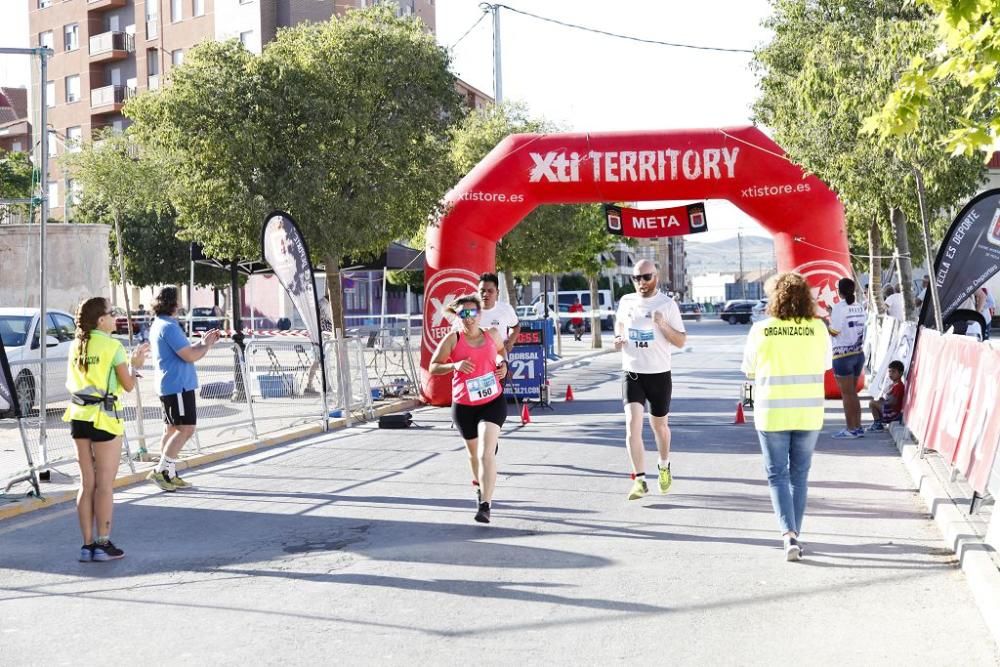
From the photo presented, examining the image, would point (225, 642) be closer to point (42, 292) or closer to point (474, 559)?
point (474, 559)

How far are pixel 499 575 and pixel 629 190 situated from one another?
1200cm

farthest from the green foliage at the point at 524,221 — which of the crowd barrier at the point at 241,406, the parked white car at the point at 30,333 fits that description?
the parked white car at the point at 30,333

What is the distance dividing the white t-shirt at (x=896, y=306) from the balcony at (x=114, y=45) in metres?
47.6

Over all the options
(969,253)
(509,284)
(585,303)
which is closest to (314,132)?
(969,253)

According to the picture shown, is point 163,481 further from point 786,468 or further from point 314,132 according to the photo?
point 314,132

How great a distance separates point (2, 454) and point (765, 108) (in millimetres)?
16199

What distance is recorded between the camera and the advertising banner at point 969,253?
1378 centimetres

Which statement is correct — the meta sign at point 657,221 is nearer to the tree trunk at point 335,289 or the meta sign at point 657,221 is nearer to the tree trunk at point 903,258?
the tree trunk at point 903,258

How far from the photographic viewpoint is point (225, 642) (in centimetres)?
558

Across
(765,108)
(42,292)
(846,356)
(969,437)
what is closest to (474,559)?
(969,437)

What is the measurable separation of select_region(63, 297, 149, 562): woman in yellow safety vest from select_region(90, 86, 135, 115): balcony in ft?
177

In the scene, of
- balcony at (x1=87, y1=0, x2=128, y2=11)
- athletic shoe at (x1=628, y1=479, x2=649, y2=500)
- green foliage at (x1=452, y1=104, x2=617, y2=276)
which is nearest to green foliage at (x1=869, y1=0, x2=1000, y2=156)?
athletic shoe at (x1=628, y1=479, x2=649, y2=500)

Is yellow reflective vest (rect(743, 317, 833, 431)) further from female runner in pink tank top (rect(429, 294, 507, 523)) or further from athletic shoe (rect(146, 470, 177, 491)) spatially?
athletic shoe (rect(146, 470, 177, 491))

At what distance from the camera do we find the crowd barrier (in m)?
11.6
